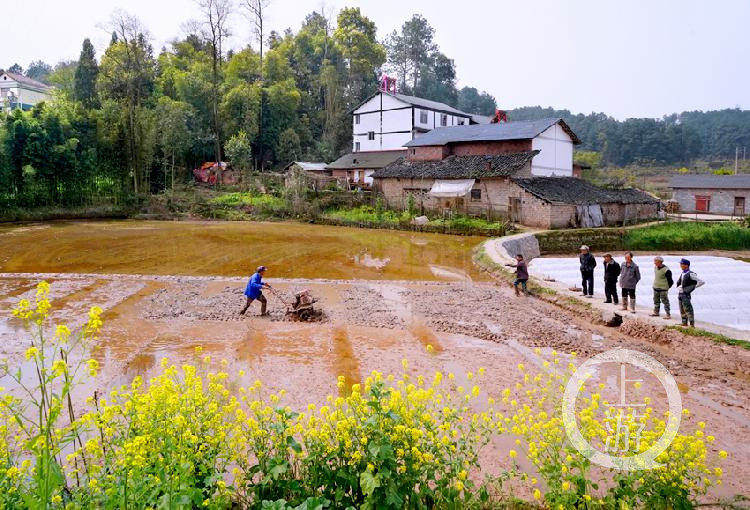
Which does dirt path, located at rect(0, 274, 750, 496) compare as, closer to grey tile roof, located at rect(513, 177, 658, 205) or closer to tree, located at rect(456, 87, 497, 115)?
grey tile roof, located at rect(513, 177, 658, 205)

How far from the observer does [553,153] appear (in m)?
34.0

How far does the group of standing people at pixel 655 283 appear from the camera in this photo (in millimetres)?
9945

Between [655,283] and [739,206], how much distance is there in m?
32.1

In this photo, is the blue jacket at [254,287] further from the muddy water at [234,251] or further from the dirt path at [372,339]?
the muddy water at [234,251]

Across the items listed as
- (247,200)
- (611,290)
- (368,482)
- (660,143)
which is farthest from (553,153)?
(660,143)

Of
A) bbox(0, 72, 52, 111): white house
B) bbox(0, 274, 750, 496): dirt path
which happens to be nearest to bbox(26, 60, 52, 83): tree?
bbox(0, 72, 52, 111): white house

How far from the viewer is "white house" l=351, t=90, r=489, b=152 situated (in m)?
42.4

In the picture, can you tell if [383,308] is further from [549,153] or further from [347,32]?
[347,32]

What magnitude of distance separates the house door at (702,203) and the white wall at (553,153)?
10132mm

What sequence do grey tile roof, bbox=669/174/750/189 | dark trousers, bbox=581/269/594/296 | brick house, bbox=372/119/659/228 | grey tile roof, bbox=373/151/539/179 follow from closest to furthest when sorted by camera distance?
dark trousers, bbox=581/269/594/296
brick house, bbox=372/119/659/228
grey tile roof, bbox=373/151/539/179
grey tile roof, bbox=669/174/750/189

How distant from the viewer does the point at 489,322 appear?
11711 mm

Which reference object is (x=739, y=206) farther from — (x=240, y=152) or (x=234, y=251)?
(x=240, y=152)

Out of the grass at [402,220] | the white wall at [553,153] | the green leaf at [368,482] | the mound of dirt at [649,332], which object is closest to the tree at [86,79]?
the grass at [402,220]

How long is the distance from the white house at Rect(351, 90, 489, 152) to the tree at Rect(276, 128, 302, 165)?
17.1 ft
